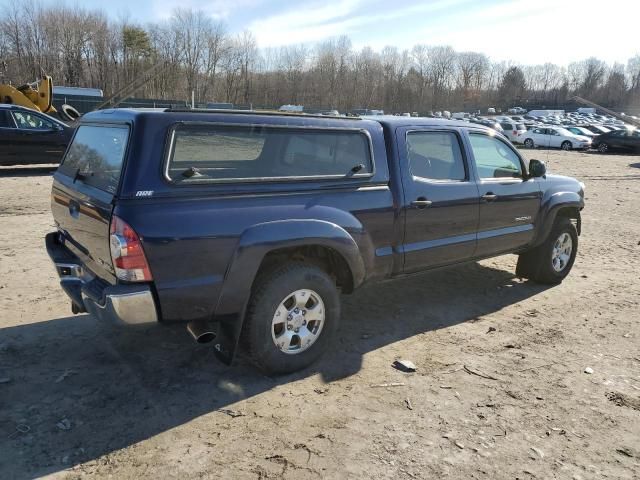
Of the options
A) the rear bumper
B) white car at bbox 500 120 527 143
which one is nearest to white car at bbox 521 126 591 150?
white car at bbox 500 120 527 143

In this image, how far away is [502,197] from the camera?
5.17 meters

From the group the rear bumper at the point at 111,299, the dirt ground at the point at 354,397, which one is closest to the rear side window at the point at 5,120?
→ the dirt ground at the point at 354,397

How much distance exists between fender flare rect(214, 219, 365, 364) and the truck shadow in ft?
1.21

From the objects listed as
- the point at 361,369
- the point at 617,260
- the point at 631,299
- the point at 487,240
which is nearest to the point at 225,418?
the point at 361,369

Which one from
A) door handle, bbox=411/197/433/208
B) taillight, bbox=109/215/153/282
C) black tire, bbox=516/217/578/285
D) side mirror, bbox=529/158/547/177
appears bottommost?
black tire, bbox=516/217/578/285

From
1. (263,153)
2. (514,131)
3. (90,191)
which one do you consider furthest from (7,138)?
(514,131)

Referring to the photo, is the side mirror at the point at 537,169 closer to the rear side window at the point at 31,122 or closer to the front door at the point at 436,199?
the front door at the point at 436,199

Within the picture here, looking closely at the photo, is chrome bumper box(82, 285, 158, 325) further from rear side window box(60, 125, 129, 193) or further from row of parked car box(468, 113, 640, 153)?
row of parked car box(468, 113, 640, 153)

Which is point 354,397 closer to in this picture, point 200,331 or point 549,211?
point 200,331

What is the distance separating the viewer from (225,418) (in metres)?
3.23

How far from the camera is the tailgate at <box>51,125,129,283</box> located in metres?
3.18

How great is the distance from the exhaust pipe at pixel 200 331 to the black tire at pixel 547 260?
4138 mm

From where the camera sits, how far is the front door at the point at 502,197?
506 cm

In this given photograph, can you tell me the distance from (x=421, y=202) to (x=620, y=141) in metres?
30.8
